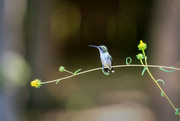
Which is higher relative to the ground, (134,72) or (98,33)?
(98,33)

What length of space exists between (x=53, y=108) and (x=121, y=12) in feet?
2.88

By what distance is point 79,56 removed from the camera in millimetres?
1799

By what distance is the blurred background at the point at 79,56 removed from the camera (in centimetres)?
146

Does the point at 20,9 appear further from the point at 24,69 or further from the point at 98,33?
the point at 98,33

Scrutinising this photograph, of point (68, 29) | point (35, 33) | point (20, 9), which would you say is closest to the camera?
point (20, 9)

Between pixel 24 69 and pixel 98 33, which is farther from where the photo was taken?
pixel 98 33

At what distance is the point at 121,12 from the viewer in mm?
1742

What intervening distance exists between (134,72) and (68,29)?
61 cm

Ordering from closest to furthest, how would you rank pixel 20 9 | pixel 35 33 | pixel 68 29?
pixel 20 9
pixel 35 33
pixel 68 29

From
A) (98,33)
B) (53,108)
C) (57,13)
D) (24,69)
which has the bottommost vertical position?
(53,108)

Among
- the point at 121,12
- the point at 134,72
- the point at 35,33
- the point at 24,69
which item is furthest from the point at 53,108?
the point at 121,12

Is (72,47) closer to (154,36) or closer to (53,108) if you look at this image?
(53,108)

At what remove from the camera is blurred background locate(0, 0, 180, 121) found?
4.78 ft

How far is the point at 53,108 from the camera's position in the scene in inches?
67.3
